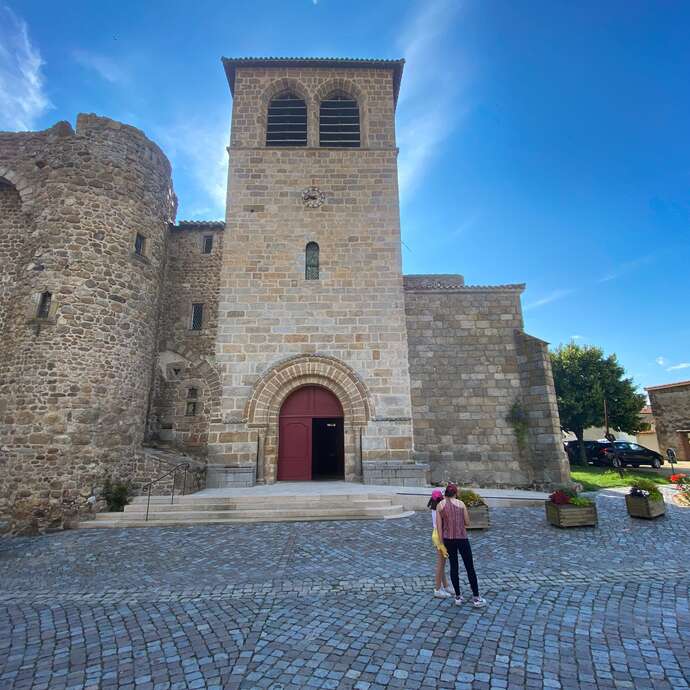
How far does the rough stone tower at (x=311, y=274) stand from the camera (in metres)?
11.4

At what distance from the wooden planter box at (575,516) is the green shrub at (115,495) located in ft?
31.3

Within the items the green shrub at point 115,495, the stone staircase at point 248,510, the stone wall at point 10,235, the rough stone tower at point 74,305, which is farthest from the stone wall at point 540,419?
the stone wall at point 10,235

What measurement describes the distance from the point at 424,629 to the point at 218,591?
2.58 metres

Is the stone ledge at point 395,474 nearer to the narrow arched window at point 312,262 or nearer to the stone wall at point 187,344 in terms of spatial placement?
the stone wall at point 187,344

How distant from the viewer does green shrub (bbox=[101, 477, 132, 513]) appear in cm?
922

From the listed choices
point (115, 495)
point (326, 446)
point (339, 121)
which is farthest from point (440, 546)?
point (339, 121)

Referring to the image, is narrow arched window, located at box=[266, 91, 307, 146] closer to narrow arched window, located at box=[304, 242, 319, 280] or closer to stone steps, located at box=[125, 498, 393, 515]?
narrow arched window, located at box=[304, 242, 319, 280]

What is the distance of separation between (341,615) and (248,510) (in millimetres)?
4766

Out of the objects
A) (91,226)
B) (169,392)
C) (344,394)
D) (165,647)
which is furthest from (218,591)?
(91,226)

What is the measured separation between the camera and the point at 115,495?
932 centimetres

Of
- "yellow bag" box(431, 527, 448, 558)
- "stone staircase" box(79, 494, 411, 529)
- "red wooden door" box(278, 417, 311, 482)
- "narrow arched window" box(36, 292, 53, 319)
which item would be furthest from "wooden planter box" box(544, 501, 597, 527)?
"narrow arched window" box(36, 292, 53, 319)

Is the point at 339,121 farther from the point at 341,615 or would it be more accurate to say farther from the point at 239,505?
the point at 341,615

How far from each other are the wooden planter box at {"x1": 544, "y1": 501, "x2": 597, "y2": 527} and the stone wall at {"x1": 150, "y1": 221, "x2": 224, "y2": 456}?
9.38 m

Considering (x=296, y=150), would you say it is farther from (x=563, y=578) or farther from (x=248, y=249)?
(x=563, y=578)
